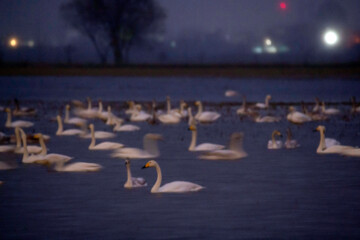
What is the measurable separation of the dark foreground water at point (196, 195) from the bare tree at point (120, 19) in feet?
152

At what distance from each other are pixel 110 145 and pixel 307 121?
680 centimetres

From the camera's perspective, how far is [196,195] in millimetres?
9453

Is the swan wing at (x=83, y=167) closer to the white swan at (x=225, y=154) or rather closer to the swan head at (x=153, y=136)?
the white swan at (x=225, y=154)

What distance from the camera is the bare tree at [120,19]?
63031 mm

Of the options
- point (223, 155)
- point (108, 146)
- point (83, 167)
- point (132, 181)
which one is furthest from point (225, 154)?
point (132, 181)

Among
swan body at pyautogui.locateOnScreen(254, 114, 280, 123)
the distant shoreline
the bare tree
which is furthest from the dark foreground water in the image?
the bare tree

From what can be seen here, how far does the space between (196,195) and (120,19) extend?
180 feet

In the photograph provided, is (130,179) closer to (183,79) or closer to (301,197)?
(301,197)

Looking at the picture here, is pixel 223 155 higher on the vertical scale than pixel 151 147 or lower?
lower

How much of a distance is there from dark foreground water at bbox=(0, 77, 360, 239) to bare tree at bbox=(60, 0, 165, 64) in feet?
152

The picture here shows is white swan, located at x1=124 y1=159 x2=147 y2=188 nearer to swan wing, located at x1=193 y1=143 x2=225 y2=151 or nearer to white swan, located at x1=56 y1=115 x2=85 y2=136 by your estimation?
swan wing, located at x1=193 y1=143 x2=225 y2=151

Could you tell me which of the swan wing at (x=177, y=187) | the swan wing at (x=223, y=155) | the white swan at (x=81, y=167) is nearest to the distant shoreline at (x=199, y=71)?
the swan wing at (x=223, y=155)

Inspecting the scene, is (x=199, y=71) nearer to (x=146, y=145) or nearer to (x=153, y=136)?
(x=153, y=136)

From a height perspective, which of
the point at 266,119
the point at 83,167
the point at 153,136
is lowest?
the point at 83,167
